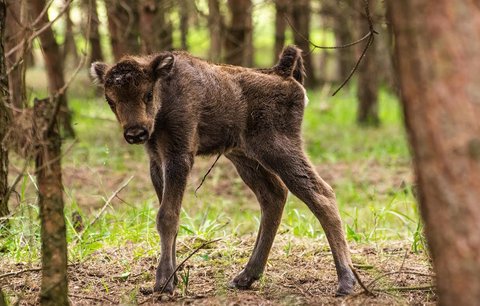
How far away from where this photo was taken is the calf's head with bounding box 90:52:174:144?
20.3 ft

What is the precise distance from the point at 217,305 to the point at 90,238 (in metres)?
2.38

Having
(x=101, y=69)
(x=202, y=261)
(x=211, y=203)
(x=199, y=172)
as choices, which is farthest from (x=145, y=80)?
(x=199, y=172)

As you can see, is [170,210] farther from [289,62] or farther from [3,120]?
[289,62]

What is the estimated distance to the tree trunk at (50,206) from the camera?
4.55 meters

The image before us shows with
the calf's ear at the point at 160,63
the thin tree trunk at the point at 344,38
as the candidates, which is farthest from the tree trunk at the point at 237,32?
the thin tree trunk at the point at 344,38

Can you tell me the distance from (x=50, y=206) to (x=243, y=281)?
2.34 m

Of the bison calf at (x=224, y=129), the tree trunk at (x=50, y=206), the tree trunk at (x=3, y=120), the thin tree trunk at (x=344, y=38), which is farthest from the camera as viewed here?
the thin tree trunk at (x=344, y=38)

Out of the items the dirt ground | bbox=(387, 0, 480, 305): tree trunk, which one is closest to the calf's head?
the dirt ground

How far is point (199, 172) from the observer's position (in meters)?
13.1

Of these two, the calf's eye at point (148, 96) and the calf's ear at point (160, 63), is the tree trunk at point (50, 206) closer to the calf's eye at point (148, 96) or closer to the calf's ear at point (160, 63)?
the calf's eye at point (148, 96)

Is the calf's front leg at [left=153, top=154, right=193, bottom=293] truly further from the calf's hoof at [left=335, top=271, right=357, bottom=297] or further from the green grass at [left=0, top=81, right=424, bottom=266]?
the calf's hoof at [left=335, top=271, right=357, bottom=297]

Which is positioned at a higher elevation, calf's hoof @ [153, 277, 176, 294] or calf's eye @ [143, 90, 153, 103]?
calf's eye @ [143, 90, 153, 103]

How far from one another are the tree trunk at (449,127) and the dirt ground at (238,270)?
6.81 ft

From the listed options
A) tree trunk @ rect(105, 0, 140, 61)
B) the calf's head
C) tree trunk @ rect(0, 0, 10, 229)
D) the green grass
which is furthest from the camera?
tree trunk @ rect(105, 0, 140, 61)
